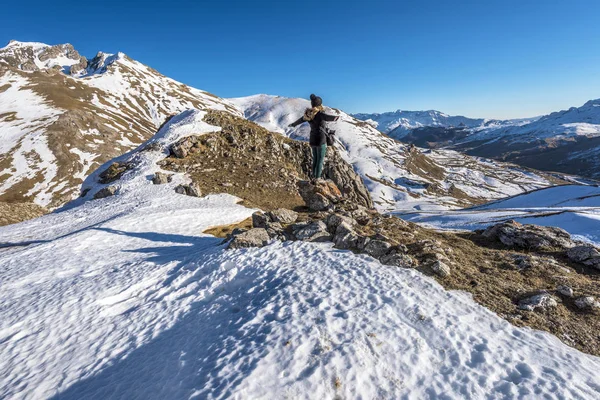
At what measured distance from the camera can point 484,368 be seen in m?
7.20

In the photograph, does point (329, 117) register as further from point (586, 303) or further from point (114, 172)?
point (114, 172)

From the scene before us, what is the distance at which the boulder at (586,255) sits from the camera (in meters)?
12.8

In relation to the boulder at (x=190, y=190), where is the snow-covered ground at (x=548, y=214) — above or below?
below

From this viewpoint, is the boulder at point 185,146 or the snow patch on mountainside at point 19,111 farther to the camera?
the snow patch on mountainside at point 19,111

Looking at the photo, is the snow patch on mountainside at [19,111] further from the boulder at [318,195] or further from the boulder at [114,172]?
the boulder at [318,195]

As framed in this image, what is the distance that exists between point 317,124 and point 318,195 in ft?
22.3

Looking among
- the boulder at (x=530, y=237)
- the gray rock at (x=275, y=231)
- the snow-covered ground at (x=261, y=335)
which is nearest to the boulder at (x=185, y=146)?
the snow-covered ground at (x=261, y=335)

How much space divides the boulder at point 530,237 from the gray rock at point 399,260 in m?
7.46

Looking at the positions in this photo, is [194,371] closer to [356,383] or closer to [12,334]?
[356,383]

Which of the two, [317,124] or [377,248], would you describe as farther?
[317,124]

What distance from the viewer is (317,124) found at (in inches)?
715

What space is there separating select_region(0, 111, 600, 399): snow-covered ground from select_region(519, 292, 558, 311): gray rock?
4.17 ft

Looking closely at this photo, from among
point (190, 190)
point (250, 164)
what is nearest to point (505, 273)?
point (190, 190)

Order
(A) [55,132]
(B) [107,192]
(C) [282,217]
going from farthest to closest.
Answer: (A) [55,132]
(B) [107,192]
(C) [282,217]
